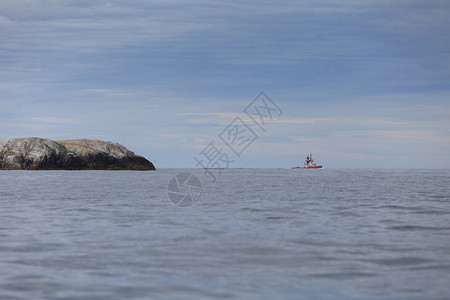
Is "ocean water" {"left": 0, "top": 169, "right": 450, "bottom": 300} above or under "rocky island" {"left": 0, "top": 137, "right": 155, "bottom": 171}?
under

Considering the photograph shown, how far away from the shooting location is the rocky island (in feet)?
396

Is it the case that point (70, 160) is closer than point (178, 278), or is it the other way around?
point (178, 278)

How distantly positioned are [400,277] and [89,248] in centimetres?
705

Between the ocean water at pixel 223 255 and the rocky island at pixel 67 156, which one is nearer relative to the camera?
the ocean water at pixel 223 255

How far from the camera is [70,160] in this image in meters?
130

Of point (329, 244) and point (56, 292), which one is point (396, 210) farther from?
point (56, 292)

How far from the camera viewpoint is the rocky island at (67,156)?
396 ft

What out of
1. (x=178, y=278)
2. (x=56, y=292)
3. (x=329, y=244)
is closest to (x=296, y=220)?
(x=329, y=244)

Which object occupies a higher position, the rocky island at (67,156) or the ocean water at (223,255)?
the rocky island at (67,156)

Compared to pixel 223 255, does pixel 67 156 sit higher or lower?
higher

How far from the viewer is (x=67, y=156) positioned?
5098 inches

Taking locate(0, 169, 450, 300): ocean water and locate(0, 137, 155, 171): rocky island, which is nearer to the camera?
locate(0, 169, 450, 300): ocean water

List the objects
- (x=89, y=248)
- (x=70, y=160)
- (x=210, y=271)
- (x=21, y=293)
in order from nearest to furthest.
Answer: (x=21, y=293), (x=210, y=271), (x=89, y=248), (x=70, y=160)

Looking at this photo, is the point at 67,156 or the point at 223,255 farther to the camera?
the point at 67,156
